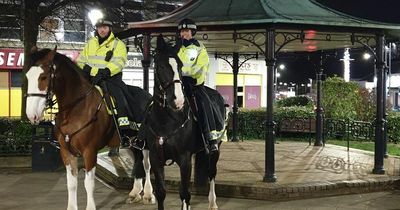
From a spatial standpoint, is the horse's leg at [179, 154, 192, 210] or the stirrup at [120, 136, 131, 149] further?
the stirrup at [120, 136, 131, 149]

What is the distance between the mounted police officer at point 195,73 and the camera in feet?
23.2

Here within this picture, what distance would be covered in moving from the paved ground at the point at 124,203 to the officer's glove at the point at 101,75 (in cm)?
234

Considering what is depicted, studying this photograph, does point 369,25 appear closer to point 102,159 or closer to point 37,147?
point 102,159

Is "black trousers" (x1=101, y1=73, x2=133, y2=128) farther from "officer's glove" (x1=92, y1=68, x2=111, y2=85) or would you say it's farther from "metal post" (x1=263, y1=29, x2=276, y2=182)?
"metal post" (x1=263, y1=29, x2=276, y2=182)

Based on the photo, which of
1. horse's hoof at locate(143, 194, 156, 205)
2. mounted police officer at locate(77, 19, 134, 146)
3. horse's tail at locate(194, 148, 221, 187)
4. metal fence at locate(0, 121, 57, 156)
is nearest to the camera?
mounted police officer at locate(77, 19, 134, 146)

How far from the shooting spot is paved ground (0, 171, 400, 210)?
858 cm

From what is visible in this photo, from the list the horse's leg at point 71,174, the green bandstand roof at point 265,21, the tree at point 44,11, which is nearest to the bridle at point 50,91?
the horse's leg at point 71,174

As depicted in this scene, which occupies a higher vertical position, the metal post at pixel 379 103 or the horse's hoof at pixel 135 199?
the metal post at pixel 379 103

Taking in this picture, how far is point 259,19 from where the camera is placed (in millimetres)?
9656

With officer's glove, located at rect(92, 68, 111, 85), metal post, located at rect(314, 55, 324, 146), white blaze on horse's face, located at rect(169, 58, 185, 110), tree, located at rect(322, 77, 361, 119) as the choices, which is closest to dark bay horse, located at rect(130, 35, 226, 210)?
white blaze on horse's face, located at rect(169, 58, 185, 110)

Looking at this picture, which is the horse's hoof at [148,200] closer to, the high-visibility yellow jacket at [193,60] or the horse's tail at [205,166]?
the horse's tail at [205,166]

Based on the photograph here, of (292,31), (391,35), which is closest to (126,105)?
(292,31)

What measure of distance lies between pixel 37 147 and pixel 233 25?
19.0ft

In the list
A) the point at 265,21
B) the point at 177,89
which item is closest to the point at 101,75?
the point at 177,89
